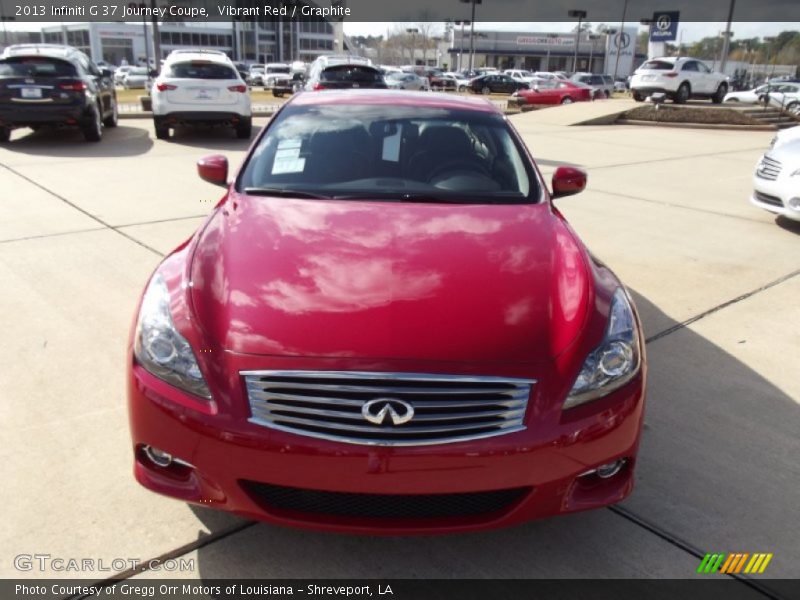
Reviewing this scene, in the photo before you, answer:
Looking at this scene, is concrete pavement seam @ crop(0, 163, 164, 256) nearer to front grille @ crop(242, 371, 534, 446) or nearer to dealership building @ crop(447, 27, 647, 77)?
front grille @ crop(242, 371, 534, 446)

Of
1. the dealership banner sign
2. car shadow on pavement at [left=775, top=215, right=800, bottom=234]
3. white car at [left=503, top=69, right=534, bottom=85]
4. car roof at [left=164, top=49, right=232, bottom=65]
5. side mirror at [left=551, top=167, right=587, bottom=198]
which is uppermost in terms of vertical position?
the dealership banner sign

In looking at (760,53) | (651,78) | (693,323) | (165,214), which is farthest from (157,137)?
(760,53)

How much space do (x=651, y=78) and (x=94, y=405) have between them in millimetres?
24687

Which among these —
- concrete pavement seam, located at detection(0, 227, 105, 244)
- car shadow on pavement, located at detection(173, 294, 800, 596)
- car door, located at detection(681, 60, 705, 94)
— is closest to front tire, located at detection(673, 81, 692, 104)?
car door, located at detection(681, 60, 705, 94)

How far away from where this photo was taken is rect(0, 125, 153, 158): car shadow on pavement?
1088 centimetres

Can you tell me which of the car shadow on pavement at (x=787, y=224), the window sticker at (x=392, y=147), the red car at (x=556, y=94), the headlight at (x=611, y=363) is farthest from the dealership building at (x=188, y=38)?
the headlight at (x=611, y=363)

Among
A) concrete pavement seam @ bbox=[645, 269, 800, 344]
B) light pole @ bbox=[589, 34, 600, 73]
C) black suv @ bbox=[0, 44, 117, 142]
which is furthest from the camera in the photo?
light pole @ bbox=[589, 34, 600, 73]

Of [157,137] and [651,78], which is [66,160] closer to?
[157,137]

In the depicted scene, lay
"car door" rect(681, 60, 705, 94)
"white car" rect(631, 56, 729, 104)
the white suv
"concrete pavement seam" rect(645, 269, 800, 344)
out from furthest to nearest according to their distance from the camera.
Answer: "car door" rect(681, 60, 705, 94) < "white car" rect(631, 56, 729, 104) < the white suv < "concrete pavement seam" rect(645, 269, 800, 344)

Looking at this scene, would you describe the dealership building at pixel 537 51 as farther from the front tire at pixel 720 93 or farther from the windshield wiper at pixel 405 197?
the windshield wiper at pixel 405 197

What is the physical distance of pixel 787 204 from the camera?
23.5ft

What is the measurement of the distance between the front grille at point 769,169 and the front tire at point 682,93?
18785 millimetres

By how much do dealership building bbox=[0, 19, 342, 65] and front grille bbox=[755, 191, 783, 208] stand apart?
3730 inches

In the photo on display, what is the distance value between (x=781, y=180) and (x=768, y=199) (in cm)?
30
